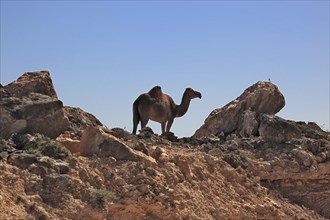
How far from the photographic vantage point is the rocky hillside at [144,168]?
380 inches

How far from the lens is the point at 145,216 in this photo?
10289 millimetres

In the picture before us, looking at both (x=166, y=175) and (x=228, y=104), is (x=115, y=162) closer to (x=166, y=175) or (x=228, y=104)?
(x=166, y=175)

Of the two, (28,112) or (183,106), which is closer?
(28,112)

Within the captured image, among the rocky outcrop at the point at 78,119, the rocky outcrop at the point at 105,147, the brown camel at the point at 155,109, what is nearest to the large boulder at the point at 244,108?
the brown camel at the point at 155,109

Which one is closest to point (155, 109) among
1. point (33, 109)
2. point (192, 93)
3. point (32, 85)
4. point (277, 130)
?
point (192, 93)

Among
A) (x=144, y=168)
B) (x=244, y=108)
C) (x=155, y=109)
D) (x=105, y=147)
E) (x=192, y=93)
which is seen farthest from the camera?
(x=192, y=93)

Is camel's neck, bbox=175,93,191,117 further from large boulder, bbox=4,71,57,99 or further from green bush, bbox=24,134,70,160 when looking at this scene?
green bush, bbox=24,134,70,160

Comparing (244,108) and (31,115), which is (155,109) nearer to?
(244,108)

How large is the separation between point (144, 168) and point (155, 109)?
10.2m

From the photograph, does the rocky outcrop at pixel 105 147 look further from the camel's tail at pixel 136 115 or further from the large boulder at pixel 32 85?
the camel's tail at pixel 136 115

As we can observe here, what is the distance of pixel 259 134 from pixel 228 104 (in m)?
2.37

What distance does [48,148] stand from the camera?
10562 millimetres

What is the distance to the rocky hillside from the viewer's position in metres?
9.66

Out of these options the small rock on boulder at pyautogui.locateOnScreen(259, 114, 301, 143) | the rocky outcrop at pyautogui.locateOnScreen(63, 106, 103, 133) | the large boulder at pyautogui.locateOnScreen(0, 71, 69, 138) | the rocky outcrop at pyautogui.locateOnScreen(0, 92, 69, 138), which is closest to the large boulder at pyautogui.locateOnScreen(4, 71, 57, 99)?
the large boulder at pyautogui.locateOnScreen(0, 71, 69, 138)
